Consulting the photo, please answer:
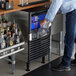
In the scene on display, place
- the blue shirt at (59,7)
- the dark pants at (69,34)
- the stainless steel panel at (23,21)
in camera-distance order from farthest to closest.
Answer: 1. the stainless steel panel at (23,21)
2. the dark pants at (69,34)
3. the blue shirt at (59,7)

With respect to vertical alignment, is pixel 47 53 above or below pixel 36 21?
below

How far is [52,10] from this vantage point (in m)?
3.25

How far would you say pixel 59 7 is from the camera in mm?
3266

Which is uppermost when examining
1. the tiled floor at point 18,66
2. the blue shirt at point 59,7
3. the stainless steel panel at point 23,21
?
the blue shirt at point 59,7

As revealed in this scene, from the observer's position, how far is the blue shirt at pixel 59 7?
3234mm

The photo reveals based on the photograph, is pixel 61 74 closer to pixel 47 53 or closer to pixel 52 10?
pixel 47 53

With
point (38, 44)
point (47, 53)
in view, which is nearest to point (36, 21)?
point (38, 44)

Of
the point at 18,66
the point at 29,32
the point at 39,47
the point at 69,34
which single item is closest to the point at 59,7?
the point at 69,34

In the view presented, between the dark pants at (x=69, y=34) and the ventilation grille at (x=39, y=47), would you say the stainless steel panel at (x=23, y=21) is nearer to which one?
the ventilation grille at (x=39, y=47)

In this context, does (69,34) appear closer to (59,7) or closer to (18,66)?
(59,7)

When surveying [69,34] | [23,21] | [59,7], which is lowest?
[69,34]

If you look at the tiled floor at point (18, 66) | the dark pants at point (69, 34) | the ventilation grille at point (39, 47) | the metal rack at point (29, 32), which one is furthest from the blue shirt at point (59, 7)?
the tiled floor at point (18, 66)

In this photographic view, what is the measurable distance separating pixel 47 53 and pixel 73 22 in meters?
0.77

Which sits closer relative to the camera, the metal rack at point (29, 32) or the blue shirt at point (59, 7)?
the blue shirt at point (59, 7)
